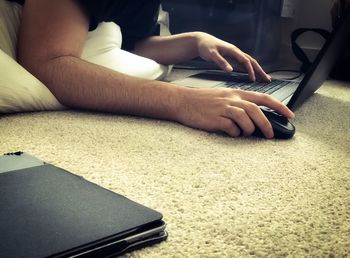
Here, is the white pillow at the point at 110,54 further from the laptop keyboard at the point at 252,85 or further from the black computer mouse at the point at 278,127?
the black computer mouse at the point at 278,127

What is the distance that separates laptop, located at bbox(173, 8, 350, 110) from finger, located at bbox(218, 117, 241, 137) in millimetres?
160

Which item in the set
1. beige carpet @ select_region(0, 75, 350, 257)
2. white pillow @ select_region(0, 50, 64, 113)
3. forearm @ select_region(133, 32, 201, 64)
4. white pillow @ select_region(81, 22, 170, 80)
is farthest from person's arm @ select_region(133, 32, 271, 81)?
white pillow @ select_region(0, 50, 64, 113)

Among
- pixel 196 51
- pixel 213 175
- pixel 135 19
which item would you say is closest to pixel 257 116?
pixel 213 175

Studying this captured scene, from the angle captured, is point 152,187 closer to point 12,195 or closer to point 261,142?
point 12,195

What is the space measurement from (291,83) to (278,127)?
0.50m

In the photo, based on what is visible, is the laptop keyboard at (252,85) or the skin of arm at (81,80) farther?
the laptop keyboard at (252,85)

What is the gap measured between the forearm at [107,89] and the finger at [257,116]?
141 millimetres

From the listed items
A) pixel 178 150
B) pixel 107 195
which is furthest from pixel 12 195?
pixel 178 150

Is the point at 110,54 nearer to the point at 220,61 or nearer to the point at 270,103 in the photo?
the point at 220,61

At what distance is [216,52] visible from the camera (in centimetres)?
114

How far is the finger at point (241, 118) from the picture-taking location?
0.75m

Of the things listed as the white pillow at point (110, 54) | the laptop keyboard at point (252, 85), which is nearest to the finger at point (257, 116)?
the laptop keyboard at point (252, 85)

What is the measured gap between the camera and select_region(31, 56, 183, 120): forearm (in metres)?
0.85

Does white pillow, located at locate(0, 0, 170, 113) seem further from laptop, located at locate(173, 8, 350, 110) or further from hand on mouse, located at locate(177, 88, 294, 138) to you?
hand on mouse, located at locate(177, 88, 294, 138)
